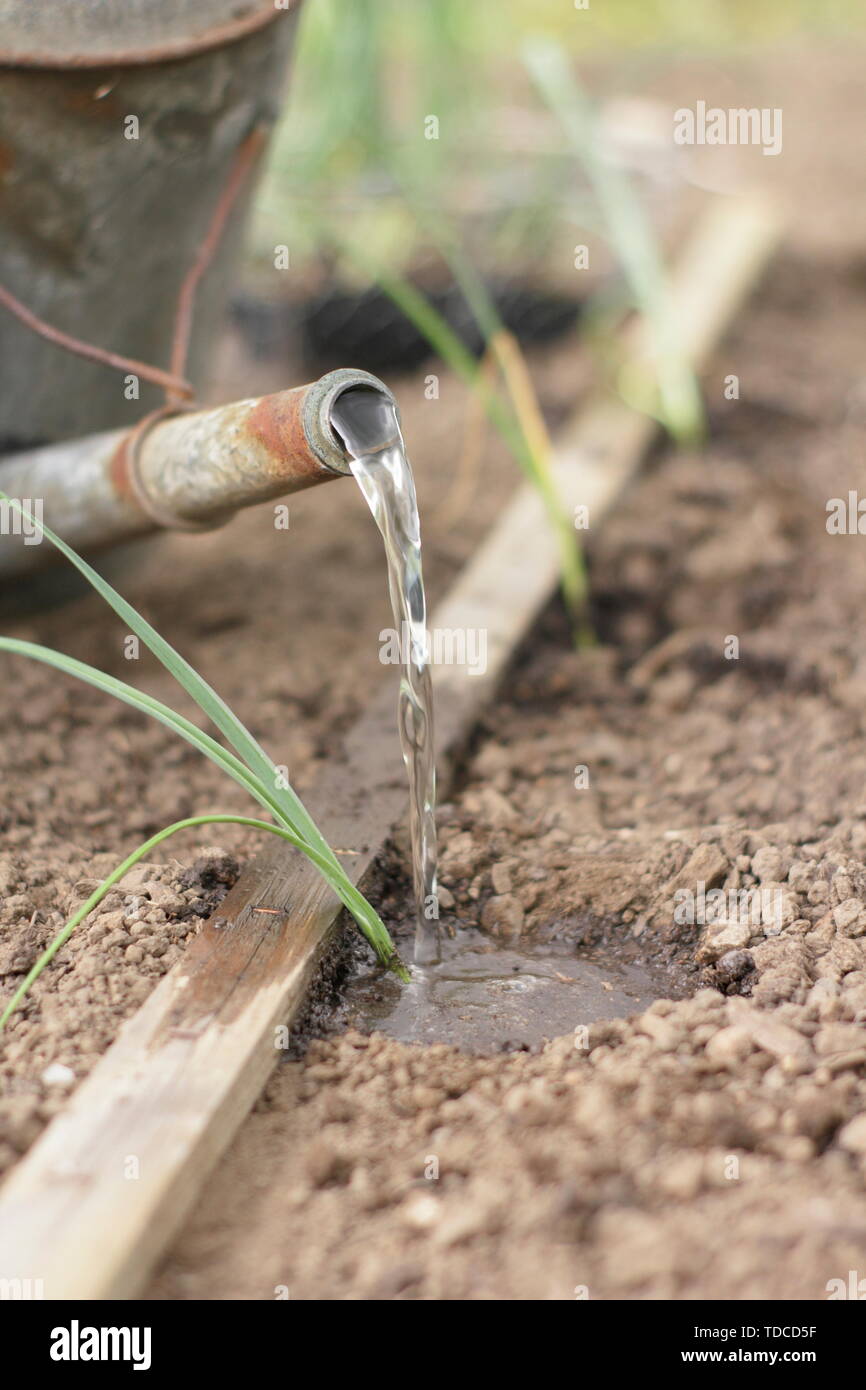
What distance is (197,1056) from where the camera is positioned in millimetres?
1202

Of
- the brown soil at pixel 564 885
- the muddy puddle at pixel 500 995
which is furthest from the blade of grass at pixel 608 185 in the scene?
the muddy puddle at pixel 500 995

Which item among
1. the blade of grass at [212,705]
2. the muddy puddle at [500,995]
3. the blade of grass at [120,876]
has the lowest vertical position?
the muddy puddle at [500,995]

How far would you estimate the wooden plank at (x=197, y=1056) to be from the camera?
102cm

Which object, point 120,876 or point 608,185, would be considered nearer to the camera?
point 120,876

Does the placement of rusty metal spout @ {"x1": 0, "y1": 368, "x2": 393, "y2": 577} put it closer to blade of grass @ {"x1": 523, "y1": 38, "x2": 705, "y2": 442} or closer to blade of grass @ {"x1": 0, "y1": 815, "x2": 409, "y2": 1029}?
blade of grass @ {"x1": 0, "y1": 815, "x2": 409, "y2": 1029}

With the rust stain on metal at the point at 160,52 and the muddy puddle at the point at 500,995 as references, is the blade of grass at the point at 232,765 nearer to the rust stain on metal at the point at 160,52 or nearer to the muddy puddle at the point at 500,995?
the muddy puddle at the point at 500,995

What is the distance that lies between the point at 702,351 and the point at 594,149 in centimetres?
77

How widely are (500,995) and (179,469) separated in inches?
30.2

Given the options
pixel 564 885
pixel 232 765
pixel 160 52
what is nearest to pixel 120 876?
pixel 232 765

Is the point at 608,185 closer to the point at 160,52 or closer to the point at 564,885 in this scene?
the point at 160,52

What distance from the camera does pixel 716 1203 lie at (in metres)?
1.07

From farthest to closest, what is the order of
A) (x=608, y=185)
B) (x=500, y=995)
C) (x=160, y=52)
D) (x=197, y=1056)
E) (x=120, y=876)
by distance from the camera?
(x=608, y=185), (x=160, y=52), (x=500, y=995), (x=120, y=876), (x=197, y=1056)

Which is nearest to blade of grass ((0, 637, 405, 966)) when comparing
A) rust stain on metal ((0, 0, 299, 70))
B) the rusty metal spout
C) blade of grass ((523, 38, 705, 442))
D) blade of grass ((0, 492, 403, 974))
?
blade of grass ((0, 492, 403, 974))

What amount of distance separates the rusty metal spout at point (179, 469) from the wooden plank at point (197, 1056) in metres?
0.43
